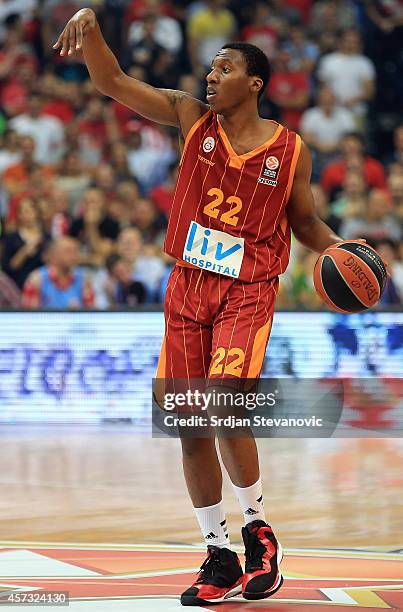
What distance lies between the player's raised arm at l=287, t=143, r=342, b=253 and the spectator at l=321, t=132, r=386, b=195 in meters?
8.41

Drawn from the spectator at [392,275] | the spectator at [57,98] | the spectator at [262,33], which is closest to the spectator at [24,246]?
the spectator at [57,98]

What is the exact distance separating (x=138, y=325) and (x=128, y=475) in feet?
8.12

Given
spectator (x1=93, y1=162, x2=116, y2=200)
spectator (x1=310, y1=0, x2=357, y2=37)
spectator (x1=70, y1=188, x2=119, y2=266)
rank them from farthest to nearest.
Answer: spectator (x1=310, y1=0, x2=357, y2=37)
spectator (x1=93, y1=162, x2=116, y2=200)
spectator (x1=70, y1=188, x2=119, y2=266)

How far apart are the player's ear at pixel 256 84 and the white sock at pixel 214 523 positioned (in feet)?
6.02

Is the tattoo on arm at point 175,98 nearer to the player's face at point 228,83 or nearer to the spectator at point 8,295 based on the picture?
the player's face at point 228,83

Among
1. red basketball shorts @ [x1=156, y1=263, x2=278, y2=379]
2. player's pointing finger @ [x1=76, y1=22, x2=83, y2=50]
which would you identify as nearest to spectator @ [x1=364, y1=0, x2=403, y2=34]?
red basketball shorts @ [x1=156, y1=263, x2=278, y2=379]

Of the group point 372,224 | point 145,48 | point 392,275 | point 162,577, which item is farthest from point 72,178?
point 162,577

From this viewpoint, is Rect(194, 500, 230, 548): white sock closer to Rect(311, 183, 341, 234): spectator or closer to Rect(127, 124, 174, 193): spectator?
Rect(311, 183, 341, 234): spectator

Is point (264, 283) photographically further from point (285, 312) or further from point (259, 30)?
point (259, 30)

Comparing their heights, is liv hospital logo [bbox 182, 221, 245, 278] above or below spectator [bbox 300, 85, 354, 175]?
below

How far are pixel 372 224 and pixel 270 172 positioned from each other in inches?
318

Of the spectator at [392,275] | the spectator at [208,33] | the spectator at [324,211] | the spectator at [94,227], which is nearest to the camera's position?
the spectator at [392,275]

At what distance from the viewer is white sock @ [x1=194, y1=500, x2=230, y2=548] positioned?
5.50 m

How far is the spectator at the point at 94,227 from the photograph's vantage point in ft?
43.4
